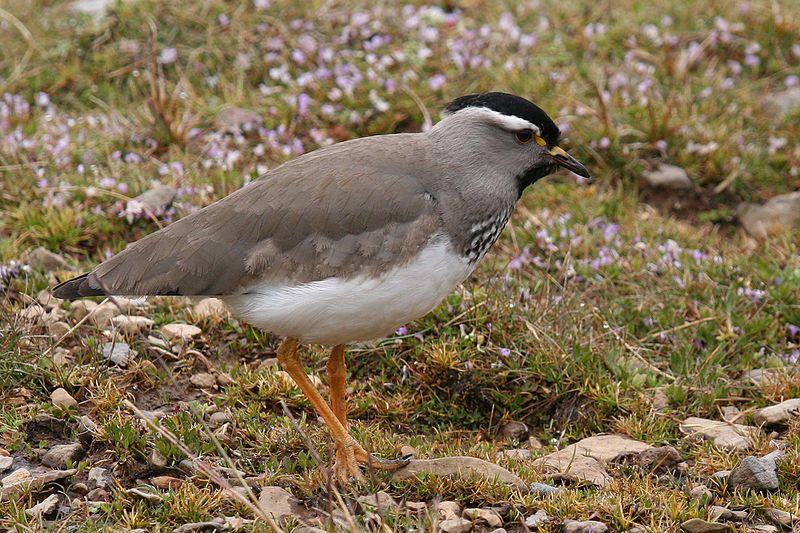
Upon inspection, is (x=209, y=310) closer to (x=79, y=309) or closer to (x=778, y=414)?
(x=79, y=309)

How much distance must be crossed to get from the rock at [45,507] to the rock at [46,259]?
2430 mm

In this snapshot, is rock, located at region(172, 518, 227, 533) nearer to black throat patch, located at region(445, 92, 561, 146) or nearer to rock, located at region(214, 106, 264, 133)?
black throat patch, located at region(445, 92, 561, 146)

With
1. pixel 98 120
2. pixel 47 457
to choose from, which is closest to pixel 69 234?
pixel 98 120

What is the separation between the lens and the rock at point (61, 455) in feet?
17.2

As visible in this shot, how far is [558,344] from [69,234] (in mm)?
3469

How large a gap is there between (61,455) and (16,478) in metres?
0.25

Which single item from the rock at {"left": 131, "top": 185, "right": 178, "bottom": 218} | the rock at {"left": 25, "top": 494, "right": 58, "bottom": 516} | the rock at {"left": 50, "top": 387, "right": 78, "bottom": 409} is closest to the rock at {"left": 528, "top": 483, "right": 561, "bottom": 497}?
the rock at {"left": 25, "top": 494, "right": 58, "bottom": 516}

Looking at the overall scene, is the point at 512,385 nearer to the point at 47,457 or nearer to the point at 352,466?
the point at 352,466

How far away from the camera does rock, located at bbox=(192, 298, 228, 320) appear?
6.58 meters

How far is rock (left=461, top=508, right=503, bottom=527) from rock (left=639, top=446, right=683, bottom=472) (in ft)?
3.50

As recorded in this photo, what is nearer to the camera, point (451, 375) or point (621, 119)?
point (451, 375)

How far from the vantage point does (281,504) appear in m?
4.96

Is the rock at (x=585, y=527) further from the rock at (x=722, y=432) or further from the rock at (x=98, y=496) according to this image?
the rock at (x=98, y=496)

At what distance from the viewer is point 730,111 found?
9.22 meters
